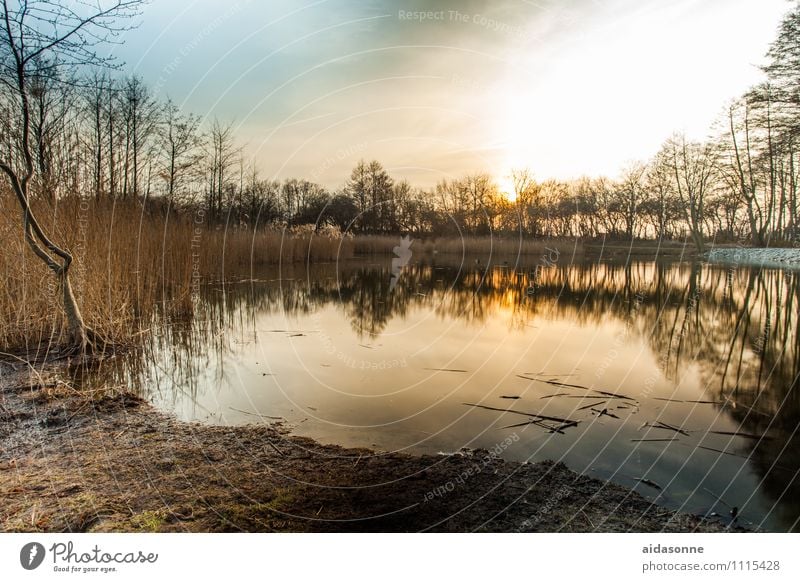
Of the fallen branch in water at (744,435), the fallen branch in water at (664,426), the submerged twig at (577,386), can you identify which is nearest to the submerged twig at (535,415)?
the fallen branch in water at (664,426)

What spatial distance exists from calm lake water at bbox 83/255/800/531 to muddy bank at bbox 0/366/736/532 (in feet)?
1.17

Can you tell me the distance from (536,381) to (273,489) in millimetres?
3360

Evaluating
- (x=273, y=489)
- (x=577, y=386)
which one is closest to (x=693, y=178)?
(x=577, y=386)

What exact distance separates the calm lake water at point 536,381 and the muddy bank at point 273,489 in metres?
0.36

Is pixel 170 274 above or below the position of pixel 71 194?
below

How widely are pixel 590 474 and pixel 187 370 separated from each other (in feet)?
15.1

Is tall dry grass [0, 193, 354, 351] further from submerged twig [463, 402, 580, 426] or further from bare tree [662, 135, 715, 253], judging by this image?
bare tree [662, 135, 715, 253]

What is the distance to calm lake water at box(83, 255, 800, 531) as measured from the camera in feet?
10.3

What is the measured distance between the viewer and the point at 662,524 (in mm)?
2342

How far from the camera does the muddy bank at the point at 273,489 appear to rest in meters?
2.23

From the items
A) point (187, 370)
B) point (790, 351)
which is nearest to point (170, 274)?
point (187, 370)

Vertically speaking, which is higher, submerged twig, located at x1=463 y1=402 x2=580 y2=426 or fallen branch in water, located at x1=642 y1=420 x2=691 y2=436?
Result: fallen branch in water, located at x1=642 y1=420 x2=691 y2=436

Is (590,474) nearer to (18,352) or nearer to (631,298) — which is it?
(18,352)

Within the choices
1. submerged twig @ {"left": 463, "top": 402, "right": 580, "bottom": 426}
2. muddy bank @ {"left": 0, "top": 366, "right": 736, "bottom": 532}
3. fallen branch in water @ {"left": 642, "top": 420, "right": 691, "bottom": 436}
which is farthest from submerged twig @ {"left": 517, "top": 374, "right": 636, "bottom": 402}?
muddy bank @ {"left": 0, "top": 366, "right": 736, "bottom": 532}
